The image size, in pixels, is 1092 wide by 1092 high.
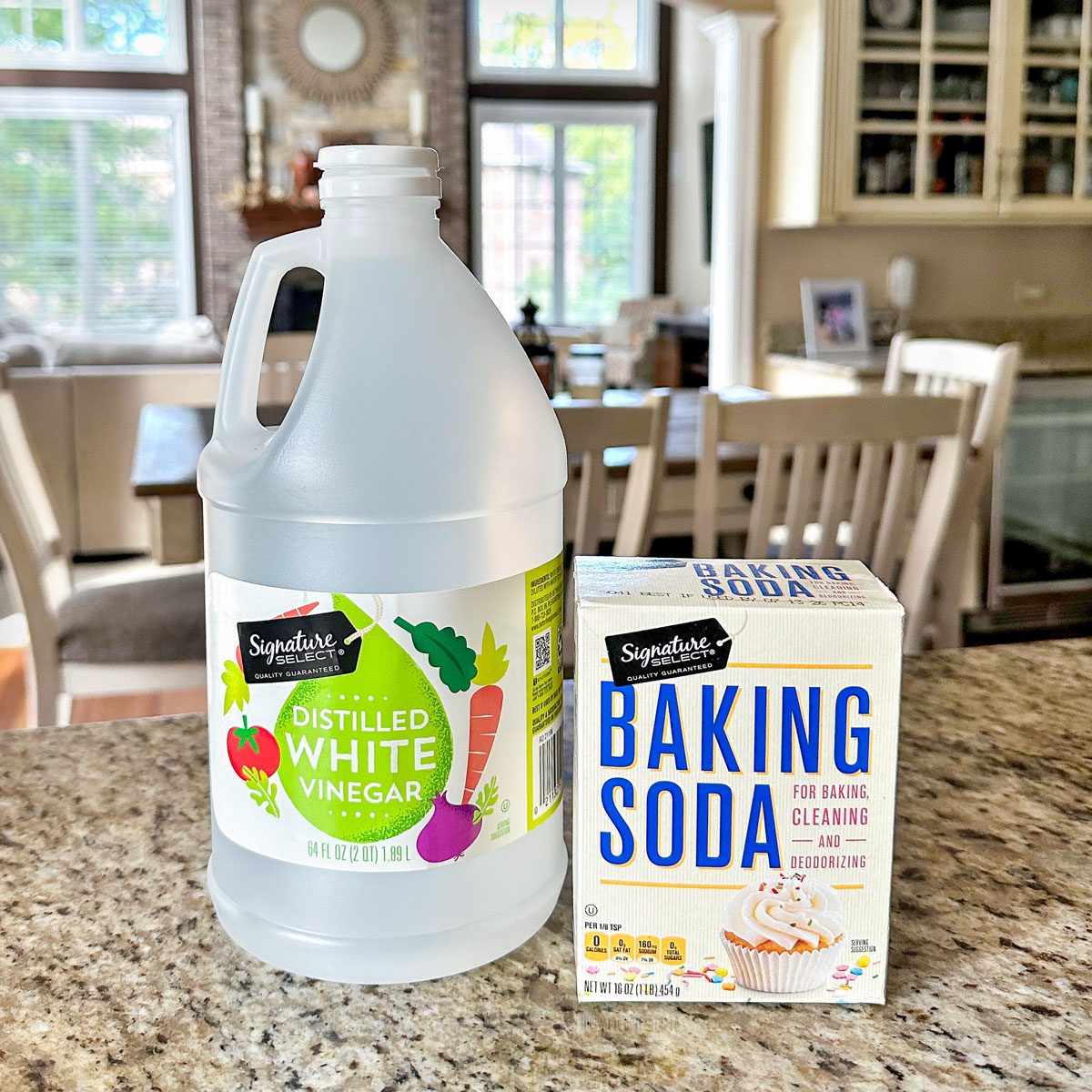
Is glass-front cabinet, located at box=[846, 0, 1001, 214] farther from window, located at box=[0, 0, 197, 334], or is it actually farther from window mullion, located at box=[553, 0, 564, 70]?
window, located at box=[0, 0, 197, 334]

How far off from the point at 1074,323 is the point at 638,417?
363 centimetres

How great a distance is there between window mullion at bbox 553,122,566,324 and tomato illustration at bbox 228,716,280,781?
8.13m

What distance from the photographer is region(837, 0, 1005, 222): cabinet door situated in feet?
13.3

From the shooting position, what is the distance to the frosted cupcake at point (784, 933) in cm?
44

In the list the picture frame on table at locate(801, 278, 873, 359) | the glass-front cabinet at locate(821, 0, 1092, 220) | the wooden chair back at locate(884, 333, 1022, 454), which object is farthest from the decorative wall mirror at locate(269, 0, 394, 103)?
the wooden chair back at locate(884, 333, 1022, 454)

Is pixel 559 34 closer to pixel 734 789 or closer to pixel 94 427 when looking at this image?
pixel 94 427

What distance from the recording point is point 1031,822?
1.97ft

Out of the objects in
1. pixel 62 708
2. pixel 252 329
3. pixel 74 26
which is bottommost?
pixel 62 708

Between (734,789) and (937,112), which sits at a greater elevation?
(937,112)

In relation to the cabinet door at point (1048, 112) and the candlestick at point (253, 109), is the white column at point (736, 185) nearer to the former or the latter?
the cabinet door at point (1048, 112)

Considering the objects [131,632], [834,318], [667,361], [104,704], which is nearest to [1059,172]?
[834,318]

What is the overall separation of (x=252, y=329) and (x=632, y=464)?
1.39 metres

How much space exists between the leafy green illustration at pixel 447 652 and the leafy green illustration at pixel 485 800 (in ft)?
0.13
